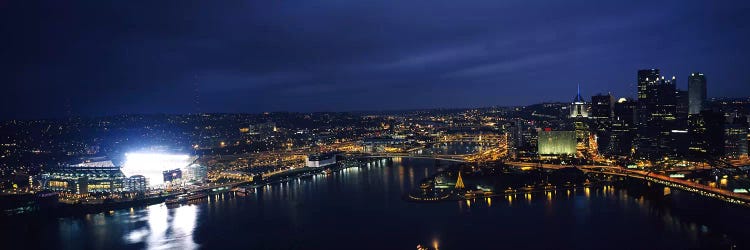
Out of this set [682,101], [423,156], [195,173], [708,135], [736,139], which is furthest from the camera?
[682,101]

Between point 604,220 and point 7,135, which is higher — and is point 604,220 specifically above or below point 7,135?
below

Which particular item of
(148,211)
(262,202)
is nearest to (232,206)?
(262,202)

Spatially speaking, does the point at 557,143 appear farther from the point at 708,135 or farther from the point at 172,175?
the point at 172,175

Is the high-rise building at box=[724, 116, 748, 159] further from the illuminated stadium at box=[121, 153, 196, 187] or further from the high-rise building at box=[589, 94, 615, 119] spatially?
the illuminated stadium at box=[121, 153, 196, 187]

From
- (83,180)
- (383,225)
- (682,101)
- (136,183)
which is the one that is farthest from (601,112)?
(83,180)

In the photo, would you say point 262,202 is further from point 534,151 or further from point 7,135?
point 7,135

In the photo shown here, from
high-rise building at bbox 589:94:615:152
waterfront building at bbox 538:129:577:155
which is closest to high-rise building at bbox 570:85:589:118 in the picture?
high-rise building at bbox 589:94:615:152
